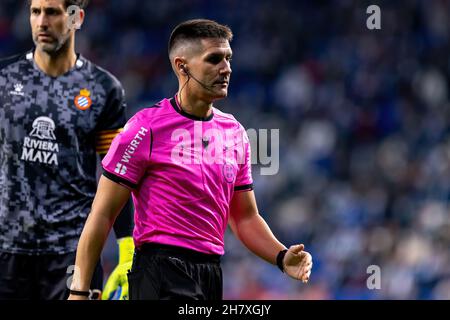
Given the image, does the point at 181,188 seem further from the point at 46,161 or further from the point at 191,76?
the point at 46,161

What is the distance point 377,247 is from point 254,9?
4.66 metres

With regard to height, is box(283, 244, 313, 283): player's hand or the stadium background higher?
the stadium background

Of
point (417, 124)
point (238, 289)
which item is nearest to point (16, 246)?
point (238, 289)

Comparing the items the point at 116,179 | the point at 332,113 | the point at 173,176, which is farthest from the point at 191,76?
the point at 332,113

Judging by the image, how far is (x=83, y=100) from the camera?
5.11 m

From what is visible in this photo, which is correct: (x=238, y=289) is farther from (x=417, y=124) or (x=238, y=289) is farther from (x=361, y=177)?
(x=417, y=124)

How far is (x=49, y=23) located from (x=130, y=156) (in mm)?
1198

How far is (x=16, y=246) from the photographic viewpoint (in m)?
5.00

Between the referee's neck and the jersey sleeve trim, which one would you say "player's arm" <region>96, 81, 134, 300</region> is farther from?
the jersey sleeve trim

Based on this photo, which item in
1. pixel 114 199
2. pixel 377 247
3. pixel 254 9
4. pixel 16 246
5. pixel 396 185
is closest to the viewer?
pixel 114 199

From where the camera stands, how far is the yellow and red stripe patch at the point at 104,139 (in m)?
5.10

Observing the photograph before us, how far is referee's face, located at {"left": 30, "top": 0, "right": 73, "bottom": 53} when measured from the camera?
5.05 meters

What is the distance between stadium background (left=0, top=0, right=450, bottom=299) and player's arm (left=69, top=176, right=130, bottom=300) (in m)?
6.01

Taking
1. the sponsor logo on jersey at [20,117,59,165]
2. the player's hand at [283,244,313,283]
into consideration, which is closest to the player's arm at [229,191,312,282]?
the player's hand at [283,244,313,283]
